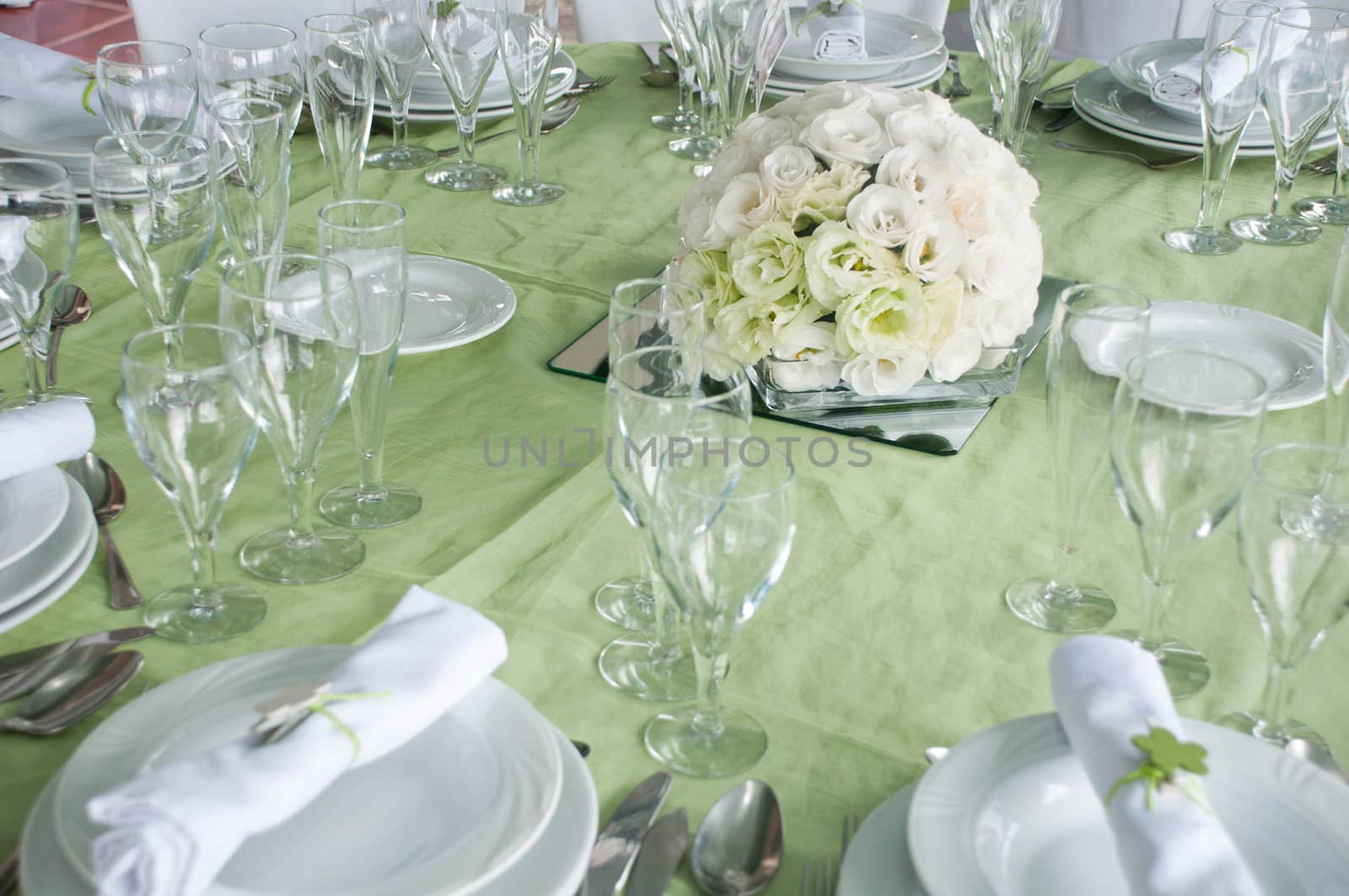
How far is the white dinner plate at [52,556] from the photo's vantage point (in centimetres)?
84

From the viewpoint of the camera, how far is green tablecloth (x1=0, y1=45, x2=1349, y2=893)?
80 centimetres

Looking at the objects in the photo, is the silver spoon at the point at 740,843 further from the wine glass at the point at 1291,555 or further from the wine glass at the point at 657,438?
the wine glass at the point at 1291,555

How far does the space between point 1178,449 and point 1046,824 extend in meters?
0.25

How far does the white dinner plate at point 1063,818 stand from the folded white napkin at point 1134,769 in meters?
0.03

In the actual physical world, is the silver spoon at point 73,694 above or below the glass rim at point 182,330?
below

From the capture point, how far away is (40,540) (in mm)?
863

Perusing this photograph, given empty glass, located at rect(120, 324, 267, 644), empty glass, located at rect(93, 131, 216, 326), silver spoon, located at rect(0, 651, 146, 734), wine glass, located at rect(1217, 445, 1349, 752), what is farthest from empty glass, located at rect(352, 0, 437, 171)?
wine glass, located at rect(1217, 445, 1349, 752)

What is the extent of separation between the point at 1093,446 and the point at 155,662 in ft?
2.11

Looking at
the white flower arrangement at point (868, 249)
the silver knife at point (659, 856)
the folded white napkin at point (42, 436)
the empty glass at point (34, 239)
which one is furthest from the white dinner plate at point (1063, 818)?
the empty glass at point (34, 239)

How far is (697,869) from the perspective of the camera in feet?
2.22

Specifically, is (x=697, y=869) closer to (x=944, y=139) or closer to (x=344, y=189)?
(x=944, y=139)

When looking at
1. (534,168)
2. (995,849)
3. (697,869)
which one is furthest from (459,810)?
(534,168)

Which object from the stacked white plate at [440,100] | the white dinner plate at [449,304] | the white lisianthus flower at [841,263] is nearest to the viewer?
the white lisianthus flower at [841,263]

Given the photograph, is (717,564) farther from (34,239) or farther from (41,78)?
(41,78)
